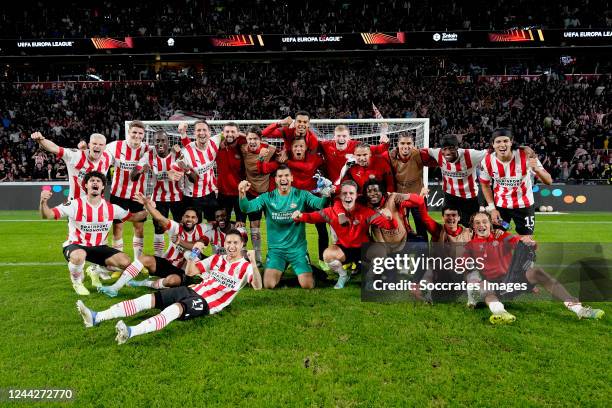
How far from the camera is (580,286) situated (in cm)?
426

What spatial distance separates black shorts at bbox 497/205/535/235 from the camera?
5.30 m

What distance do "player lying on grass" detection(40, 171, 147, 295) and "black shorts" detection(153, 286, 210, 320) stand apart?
126 cm

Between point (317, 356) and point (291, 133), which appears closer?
point (317, 356)

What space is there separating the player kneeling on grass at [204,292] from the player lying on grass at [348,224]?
1020mm

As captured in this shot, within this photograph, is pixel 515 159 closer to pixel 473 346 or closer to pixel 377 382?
pixel 473 346

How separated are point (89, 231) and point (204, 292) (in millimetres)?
1795

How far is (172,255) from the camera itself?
5.46m

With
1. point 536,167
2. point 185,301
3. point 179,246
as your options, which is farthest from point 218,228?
point 536,167

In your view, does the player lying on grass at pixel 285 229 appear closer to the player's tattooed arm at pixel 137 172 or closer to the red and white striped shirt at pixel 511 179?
the player's tattooed arm at pixel 137 172

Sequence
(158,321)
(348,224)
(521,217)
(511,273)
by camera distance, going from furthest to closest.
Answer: (521,217) < (348,224) < (511,273) < (158,321)

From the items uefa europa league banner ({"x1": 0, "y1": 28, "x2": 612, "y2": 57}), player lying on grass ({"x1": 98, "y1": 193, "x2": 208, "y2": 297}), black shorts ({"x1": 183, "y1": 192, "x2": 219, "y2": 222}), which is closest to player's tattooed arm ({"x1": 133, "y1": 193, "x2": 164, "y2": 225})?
player lying on grass ({"x1": 98, "y1": 193, "x2": 208, "y2": 297})

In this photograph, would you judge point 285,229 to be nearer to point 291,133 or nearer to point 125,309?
point 291,133

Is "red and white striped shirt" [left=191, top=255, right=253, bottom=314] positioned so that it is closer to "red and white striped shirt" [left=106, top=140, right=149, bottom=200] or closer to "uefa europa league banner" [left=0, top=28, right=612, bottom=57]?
"red and white striped shirt" [left=106, top=140, right=149, bottom=200]

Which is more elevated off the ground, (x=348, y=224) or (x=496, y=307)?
(x=348, y=224)
